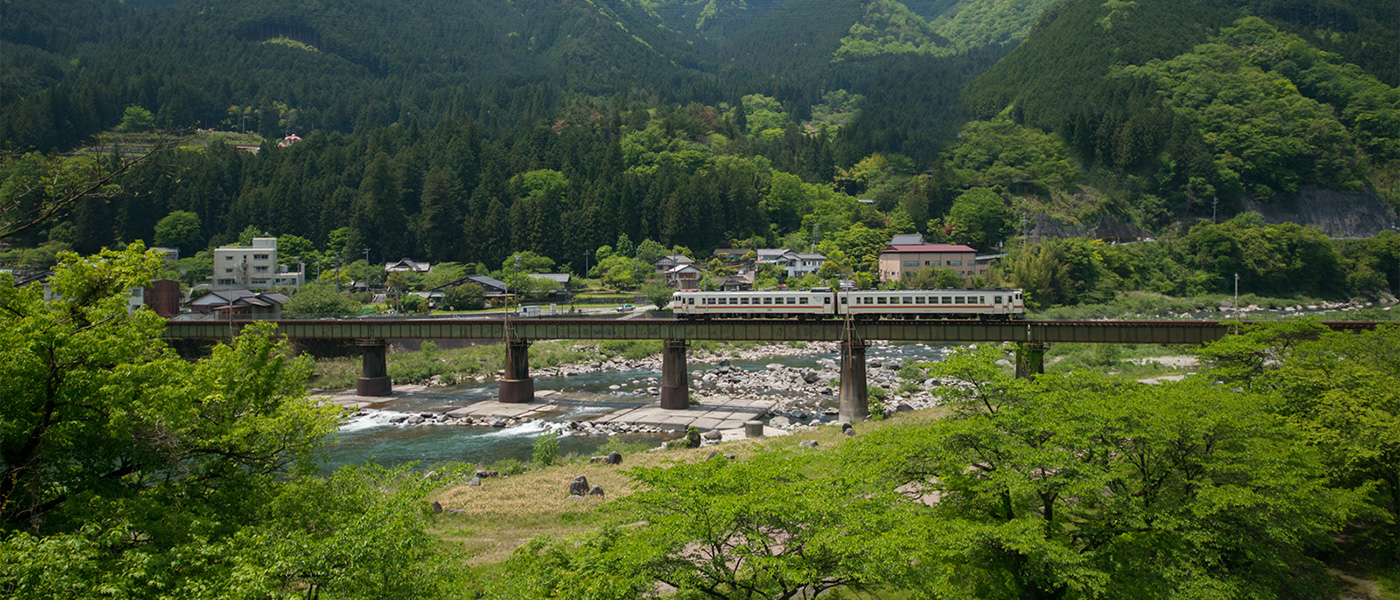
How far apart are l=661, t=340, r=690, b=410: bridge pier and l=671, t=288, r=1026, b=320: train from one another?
185 cm

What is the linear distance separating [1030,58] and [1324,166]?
45710 millimetres

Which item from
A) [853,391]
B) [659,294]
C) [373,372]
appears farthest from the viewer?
[659,294]


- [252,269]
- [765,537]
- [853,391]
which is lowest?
[853,391]

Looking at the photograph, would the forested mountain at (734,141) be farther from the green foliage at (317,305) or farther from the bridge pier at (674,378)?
the bridge pier at (674,378)

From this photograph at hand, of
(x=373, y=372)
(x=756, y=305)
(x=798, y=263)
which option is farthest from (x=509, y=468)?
(x=798, y=263)

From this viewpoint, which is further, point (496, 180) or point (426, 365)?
point (496, 180)

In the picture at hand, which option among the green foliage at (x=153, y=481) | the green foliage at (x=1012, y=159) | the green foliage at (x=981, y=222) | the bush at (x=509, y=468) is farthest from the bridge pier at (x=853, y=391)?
the green foliage at (x=1012, y=159)

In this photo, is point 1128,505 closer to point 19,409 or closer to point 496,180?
point 19,409

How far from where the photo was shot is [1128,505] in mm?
11984

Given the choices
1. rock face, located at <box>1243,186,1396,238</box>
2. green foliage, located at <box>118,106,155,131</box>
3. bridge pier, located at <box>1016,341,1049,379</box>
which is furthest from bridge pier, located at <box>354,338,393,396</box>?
rock face, located at <box>1243,186,1396,238</box>

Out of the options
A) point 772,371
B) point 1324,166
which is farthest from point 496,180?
point 1324,166

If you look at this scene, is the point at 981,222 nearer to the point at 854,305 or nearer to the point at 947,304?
the point at 947,304

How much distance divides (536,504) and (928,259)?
65.0 m

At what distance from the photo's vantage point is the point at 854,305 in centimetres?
3631
